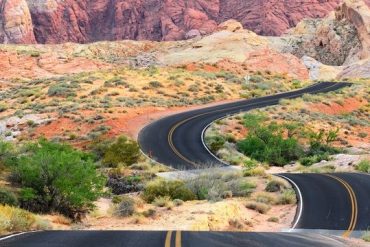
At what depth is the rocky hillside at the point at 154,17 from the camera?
498ft

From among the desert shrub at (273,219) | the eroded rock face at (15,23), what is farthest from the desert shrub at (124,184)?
the eroded rock face at (15,23)

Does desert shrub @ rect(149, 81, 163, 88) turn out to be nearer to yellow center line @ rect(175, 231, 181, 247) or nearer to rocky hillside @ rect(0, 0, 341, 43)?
yellow center line @ rect(175, 231, 181, 247)

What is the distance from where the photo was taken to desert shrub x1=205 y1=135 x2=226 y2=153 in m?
42.0

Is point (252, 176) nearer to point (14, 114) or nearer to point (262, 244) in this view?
point (262, 244)

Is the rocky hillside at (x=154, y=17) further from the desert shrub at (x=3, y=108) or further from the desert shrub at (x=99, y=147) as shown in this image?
the desert shrub at (x=99, y=147)

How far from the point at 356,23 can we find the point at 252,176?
379 feet

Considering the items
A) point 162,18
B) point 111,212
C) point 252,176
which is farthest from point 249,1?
point 111,212

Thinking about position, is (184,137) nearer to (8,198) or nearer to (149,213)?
(149,213)

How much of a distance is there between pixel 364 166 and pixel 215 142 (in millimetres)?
12494

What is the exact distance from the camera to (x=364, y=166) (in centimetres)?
3531

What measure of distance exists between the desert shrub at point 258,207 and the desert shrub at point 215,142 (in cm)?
1788

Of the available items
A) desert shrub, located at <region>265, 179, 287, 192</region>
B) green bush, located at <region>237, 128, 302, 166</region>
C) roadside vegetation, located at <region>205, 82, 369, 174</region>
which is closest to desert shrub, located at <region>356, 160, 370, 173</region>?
roadside vegetation, located at <region>205, 82, 369, 174</region>

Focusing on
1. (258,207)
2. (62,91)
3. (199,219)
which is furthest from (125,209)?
(62,91)

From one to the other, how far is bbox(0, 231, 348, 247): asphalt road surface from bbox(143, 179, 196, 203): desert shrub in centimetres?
948
